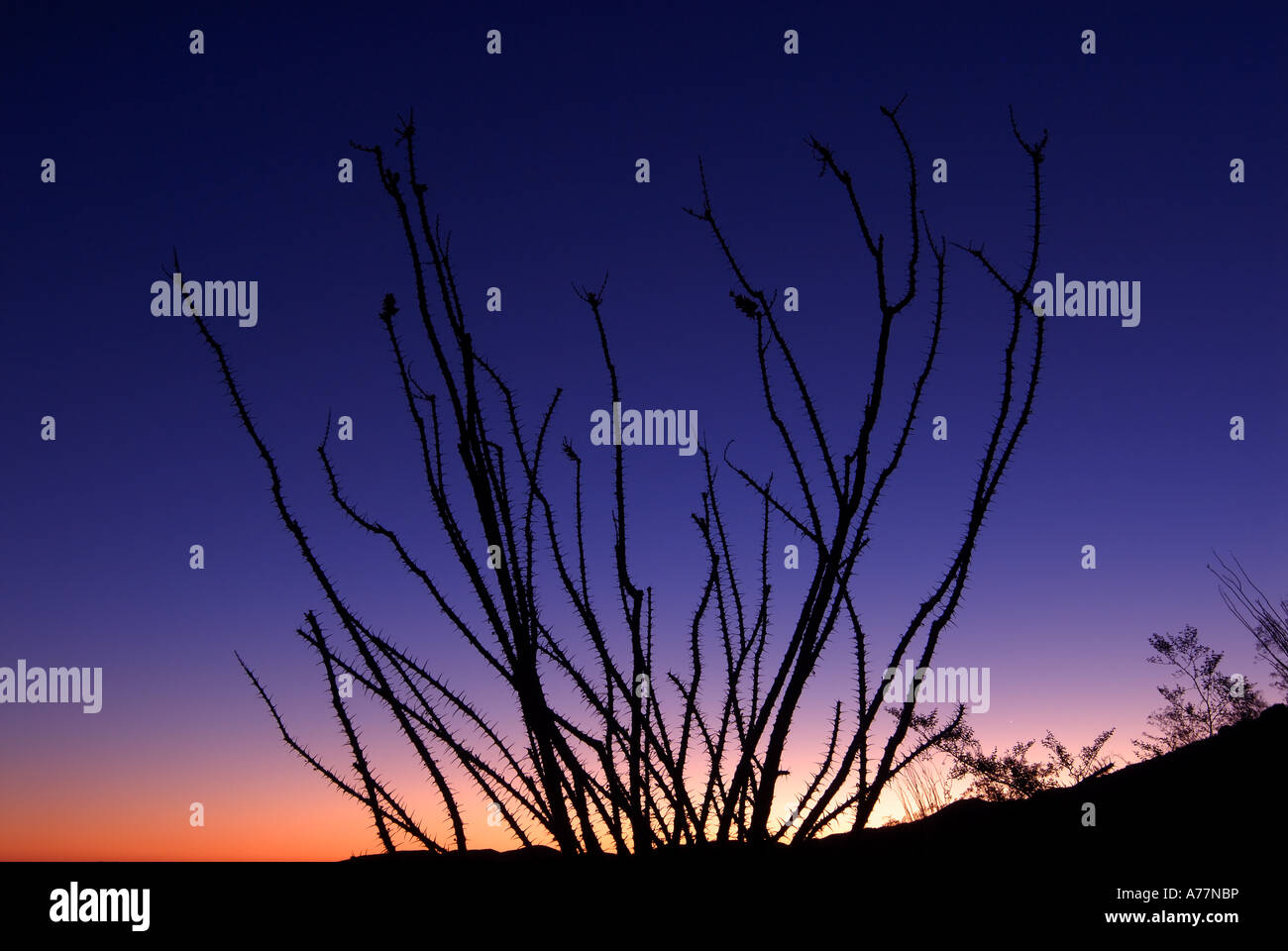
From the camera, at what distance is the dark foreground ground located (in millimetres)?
1023

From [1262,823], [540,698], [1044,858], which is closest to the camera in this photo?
[540,698]
